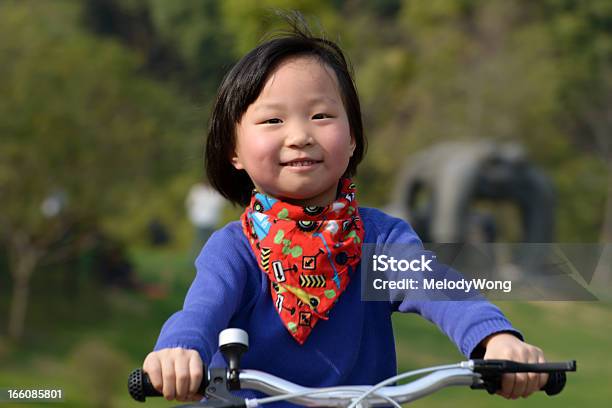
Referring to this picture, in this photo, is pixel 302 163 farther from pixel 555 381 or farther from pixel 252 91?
pixel 555 381

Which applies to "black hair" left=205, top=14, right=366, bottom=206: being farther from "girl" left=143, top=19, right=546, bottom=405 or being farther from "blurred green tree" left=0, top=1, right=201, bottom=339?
"blurred green tree" left=0, top=1, right=201, bottom=339

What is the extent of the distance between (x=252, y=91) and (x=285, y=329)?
496 mm

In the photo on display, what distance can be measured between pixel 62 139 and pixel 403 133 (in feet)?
46.1

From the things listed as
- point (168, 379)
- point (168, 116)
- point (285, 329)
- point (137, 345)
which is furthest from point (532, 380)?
point (168, 116)

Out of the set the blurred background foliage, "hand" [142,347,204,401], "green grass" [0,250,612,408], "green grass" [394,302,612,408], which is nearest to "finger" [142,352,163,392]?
"hand" [142,347,204,401]

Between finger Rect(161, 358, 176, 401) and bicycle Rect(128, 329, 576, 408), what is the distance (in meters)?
0.03

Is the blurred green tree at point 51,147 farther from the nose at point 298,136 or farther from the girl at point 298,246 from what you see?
the nose at point 298,136

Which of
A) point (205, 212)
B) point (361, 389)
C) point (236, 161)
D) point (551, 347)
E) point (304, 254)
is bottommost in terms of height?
point (361, 389)

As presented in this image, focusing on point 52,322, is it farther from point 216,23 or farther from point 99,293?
point 216,23

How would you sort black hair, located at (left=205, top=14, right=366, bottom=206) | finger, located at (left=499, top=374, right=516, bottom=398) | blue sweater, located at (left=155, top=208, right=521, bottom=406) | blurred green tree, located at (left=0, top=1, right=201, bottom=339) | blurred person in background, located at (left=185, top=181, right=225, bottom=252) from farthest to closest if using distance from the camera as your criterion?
blurred person in background, located at (left=185, top=181, right=225, bottom=252) < blurred green tree, located at (left=0, top=1, right=201, bottom=339) < black hair, located at (left=205, top=14, right=366, bottom=206) < blue sweater, located at (left=155, top=208, right=521, bottom=406) < finger, located at (left=499, top=374, right=516, bottom=398)

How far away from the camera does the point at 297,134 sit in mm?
2219

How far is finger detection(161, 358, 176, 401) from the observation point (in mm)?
1909

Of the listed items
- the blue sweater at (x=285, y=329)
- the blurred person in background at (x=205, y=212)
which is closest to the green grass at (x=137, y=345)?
the blurred person in background at (x=205, y=212)

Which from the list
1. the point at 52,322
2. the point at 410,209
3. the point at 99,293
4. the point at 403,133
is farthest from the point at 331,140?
the point at 403,133
